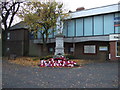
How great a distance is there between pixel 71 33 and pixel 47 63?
11160 mm

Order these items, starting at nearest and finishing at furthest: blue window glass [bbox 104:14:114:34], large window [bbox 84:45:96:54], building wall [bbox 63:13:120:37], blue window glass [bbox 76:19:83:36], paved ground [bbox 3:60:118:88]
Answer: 1. paved ground [bbox 3:60:118:88]
2. blue window glass [bbox 104:14:114:34]
3. building wall [bbox 63:13:120:37]
4. large window [bbox 84:45:96:54]
5. blue window glass [bbox 76:19:83:36]

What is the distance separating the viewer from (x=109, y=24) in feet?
62.4

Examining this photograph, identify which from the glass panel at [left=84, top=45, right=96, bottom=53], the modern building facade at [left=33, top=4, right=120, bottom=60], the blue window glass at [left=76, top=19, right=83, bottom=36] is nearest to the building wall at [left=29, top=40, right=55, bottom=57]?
the modern building facade at [left=33, top=4, right=120, bottom=60]

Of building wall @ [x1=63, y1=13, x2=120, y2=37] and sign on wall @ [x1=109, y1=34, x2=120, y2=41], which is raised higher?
building wall @ [x1=63, y1=13, x2=120, y2=37]

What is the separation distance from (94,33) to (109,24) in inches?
97.3

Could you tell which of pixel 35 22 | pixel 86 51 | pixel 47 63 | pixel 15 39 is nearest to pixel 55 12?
pixel 35 22

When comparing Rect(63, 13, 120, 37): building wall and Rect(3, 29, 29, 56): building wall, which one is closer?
Rect(63, 13, 120, 37): building wall

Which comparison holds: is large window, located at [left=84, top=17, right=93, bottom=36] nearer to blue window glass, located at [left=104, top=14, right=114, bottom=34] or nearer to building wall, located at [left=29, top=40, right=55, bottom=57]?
blue window glass, located at [left=104, top=14, right=114, bottom=34]

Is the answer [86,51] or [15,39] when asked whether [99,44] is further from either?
[15,39]

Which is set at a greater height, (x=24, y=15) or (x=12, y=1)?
(x=12, y=1)

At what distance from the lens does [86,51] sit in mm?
21266

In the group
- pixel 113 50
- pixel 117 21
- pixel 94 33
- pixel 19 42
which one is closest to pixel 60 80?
pixel 113 50

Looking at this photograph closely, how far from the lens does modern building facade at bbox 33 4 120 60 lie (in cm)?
1797

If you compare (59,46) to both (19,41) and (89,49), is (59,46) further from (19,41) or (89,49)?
(19,41)
